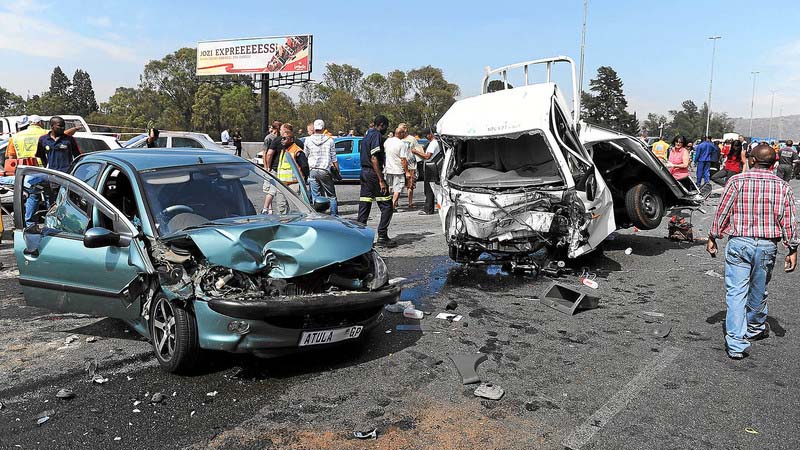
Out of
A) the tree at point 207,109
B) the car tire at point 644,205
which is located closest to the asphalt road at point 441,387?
the car tire at point 644,205

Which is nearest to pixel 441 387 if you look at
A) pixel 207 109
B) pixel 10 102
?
pixel 207 109

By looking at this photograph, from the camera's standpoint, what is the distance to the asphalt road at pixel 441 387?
11.1ft

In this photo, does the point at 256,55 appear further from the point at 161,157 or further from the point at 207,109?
the point at 161,157

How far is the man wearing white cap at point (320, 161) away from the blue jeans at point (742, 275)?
19.7 feet

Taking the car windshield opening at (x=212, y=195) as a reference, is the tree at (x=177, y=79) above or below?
above

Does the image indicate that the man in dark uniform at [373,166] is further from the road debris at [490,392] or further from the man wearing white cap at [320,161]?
the road debris at [490,392]

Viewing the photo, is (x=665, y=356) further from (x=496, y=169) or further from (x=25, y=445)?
(x=25, y=445)

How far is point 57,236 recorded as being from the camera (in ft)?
15.8

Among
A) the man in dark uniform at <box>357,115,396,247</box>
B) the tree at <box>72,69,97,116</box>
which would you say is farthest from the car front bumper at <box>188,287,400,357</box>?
the tree at <box>72,69,97,116</box>

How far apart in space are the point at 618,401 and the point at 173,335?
2923 mm

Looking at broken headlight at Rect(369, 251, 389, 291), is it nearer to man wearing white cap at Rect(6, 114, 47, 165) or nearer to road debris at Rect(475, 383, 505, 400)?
road debris at Rect(475, 383, 505, 400)

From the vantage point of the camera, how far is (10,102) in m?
70.0

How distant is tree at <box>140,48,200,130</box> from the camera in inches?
2510

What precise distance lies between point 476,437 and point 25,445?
2.40 meters
